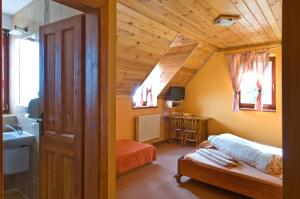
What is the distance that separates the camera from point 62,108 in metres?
1.90

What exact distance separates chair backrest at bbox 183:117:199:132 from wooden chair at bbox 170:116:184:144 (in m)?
0.14

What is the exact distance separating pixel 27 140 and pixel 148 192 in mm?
1592

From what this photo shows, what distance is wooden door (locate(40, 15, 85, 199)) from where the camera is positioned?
5.81 feet

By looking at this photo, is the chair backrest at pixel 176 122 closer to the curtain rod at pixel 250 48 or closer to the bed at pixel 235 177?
the curtain rod at pixel 250 48

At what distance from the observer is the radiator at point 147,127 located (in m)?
4.84

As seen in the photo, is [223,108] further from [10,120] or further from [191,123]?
[10,120]

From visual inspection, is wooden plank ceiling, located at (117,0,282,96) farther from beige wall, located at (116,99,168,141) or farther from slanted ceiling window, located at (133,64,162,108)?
slanted ceiling window, located at (133,64,162,108)

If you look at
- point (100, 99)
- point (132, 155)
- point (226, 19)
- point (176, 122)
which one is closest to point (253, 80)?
point (176, 122)

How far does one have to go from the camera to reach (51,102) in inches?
78.2

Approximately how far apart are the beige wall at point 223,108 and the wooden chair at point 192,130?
0.46 meters

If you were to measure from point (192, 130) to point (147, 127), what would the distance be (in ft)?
3.66
